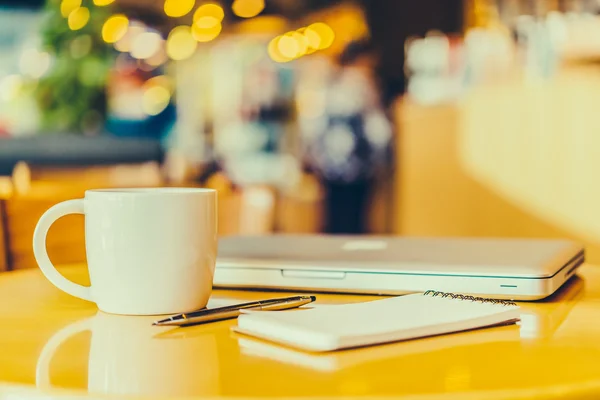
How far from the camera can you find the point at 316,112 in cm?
641

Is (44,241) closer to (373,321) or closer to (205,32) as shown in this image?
(373,321)

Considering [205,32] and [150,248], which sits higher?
[205,32]

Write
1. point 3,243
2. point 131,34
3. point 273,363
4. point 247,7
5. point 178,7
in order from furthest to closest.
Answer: point 131,34
point 247,7
point 178,7
point 3,243
point 273,363

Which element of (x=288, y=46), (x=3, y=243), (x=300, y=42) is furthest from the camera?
(x=288, y=46)

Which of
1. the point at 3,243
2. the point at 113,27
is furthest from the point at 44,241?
the point at 113,27

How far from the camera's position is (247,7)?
265 inches

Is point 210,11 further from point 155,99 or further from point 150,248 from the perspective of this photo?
point 150,248

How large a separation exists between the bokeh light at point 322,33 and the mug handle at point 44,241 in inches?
246

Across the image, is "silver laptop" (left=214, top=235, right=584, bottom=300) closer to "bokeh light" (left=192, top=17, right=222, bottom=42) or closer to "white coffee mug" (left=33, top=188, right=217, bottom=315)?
"white coffee mug" (left=33, top=188, right=217, bottom=315)

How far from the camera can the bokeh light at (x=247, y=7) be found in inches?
260

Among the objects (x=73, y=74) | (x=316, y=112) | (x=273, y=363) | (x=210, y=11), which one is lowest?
(x=273, y=363)

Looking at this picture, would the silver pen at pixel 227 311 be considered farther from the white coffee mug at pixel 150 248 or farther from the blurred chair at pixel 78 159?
the blurred chair at pixel 78 159

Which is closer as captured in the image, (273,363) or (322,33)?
(273,363)

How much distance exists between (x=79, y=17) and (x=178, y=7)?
7.96ft
